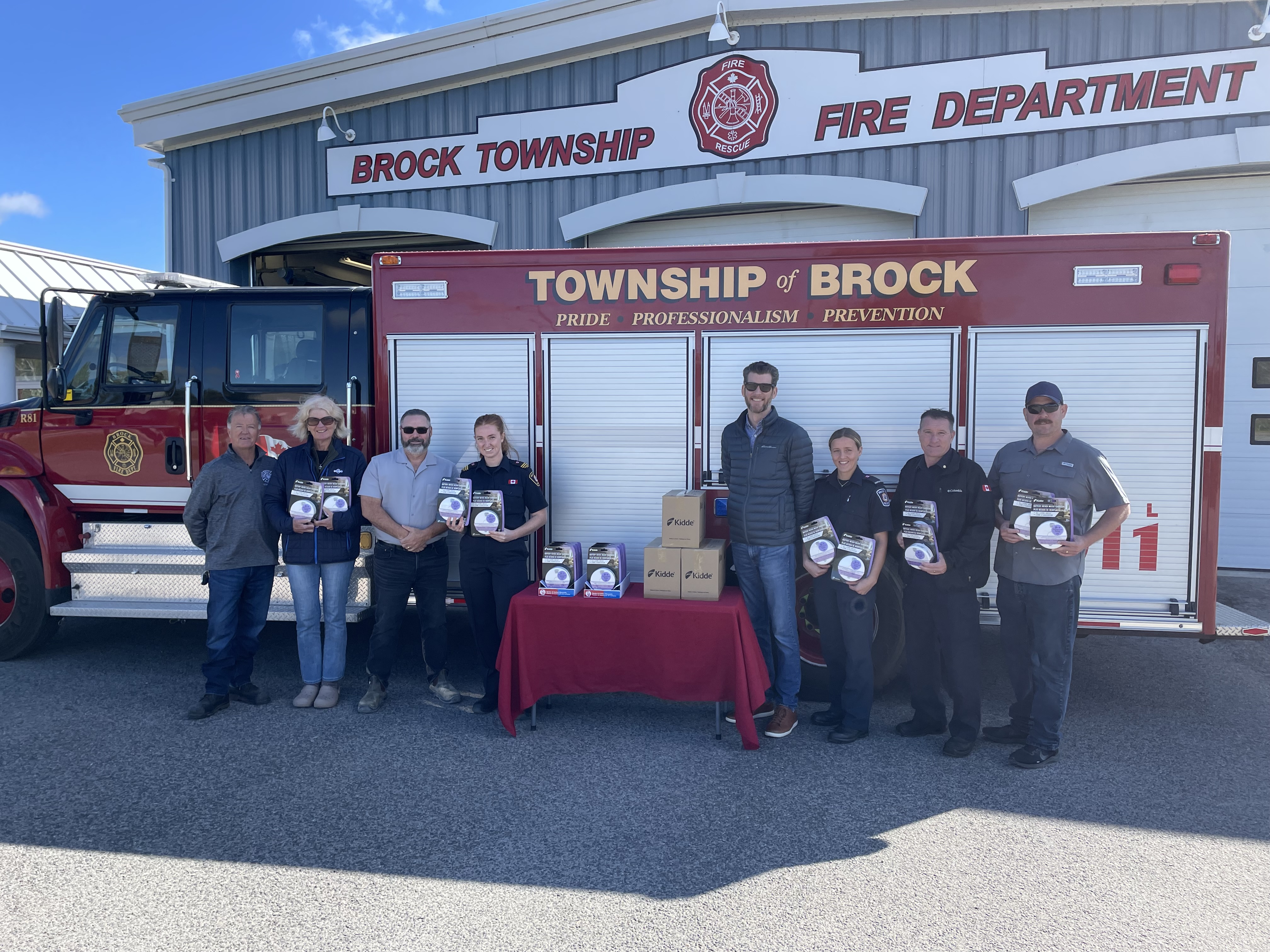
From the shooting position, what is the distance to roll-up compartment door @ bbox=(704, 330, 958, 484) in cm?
496

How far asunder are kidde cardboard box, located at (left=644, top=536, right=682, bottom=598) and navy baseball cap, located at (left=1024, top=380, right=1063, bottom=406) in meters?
→ 1.96

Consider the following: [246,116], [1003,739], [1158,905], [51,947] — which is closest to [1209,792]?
[1003,739]

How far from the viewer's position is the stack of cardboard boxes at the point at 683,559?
15.1ft

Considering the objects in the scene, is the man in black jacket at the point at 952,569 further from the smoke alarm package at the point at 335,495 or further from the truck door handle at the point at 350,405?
the truck door handle at the point at 350,405

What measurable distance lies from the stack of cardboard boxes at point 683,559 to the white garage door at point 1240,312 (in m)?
6.12

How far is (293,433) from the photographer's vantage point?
16.6 feet

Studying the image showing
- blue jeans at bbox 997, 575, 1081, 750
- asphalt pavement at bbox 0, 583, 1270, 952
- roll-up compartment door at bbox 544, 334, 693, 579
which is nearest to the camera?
asphalt pavement at bbox 0, 583, 1270, 952

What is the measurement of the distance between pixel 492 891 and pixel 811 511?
2.51m

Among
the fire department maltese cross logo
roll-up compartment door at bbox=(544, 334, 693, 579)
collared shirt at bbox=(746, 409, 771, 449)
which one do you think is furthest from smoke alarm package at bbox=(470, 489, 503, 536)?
the fire department maltese cross logo

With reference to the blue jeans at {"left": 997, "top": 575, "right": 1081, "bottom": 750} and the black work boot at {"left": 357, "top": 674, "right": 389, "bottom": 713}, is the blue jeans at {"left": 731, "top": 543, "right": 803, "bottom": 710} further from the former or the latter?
the black work boot at {"left": 357, "top": 674, "right": 389, "bottom": 713}

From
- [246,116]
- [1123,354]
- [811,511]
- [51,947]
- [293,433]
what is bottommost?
[51,947]

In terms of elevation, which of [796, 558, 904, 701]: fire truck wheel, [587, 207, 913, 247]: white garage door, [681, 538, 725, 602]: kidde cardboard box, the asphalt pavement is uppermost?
[587, 207, 913, 247]: white garage door

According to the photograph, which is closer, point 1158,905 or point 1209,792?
point 1158,905

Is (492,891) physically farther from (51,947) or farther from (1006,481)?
(1006,481)
